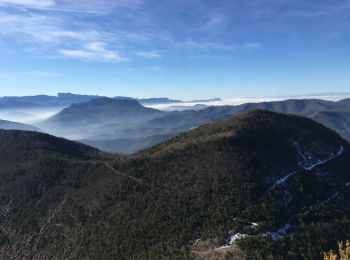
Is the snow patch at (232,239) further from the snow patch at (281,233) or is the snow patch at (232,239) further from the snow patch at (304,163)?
the snow patch at (304,163)

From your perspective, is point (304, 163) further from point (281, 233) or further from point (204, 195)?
point (281, 233)

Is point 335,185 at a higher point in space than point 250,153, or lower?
lower

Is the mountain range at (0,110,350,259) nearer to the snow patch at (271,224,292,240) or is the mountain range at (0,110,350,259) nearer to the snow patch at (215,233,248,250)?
the snow patch at (215,233,248,250)

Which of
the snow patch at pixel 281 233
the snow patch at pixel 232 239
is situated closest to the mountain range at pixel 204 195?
the snow patch at pixel 232 239

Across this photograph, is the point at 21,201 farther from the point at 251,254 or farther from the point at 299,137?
the point at 299,137

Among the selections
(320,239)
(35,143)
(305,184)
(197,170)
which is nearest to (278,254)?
(320,239)

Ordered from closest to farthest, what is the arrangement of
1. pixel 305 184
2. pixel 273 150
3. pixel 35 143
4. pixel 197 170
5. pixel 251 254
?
pixel 251 254, pixel 305 184, pixel 197 170, pixel 273 150, pixel 35 143

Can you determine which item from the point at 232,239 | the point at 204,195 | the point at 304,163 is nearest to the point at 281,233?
the point at 232,239

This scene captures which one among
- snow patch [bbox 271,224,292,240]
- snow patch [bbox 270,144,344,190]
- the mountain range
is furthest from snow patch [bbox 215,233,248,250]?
snow patch [bbox 270,144,344,190]
